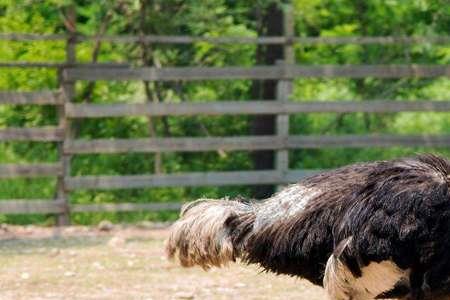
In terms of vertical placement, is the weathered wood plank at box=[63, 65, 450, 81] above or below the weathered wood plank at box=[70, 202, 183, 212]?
above

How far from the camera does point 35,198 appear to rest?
11172 millimetres

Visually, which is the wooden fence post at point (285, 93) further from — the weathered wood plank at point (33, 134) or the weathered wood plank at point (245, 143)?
the weathered wood plank at point (33, 134)

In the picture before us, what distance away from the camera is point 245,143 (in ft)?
35.9

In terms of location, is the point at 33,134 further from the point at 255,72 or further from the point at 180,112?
the point at 255,72

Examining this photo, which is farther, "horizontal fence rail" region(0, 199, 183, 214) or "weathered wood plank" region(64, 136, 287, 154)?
"weathered wood plank" region(64, 136, 287, 154)

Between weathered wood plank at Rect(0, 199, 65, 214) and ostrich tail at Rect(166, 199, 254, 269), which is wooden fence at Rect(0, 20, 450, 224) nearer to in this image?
weathered wood plank at Rect(0, 199, 65, 214)

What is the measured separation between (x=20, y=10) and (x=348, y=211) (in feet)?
22.6

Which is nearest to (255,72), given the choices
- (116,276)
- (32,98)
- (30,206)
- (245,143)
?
(245,143)

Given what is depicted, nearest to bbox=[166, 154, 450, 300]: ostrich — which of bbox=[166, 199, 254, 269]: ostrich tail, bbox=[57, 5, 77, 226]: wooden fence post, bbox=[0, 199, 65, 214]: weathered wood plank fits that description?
bbox=[166, 199, 254, 269]: ostrich tail

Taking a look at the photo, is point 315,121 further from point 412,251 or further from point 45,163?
point 412,251

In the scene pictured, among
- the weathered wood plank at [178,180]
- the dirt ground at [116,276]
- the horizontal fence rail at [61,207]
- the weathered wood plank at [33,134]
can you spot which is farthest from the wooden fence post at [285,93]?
the weathered wood plank at [33,134]

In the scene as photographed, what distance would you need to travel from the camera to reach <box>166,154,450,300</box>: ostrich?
464 centimetres

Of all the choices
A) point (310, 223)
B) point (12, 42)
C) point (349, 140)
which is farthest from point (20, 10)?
point (310, 223)

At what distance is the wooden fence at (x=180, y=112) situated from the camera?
34.7 feet
